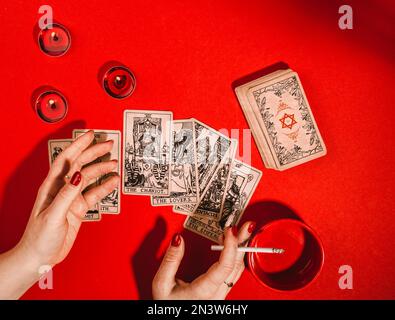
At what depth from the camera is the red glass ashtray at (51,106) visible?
4.91ft

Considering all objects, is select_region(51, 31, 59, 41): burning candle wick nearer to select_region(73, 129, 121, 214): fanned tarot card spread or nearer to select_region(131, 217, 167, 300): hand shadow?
select_region(73, 129, 121, 214): fanned tarot card spread

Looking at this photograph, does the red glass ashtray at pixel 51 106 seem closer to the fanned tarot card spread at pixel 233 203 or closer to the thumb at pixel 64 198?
the thumb at pixel 64 198

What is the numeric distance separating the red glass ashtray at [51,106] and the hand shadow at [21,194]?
11 cm

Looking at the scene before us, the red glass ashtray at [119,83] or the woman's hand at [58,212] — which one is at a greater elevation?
the red glass ashtray at [119,83]

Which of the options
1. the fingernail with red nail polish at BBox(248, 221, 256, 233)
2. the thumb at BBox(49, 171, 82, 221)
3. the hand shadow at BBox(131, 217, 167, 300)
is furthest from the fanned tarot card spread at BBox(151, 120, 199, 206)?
the thumb at BBox(49, 171, 82, 221)

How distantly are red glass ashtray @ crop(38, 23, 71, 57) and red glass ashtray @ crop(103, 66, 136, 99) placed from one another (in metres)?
0.20

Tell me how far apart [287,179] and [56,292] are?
108cm

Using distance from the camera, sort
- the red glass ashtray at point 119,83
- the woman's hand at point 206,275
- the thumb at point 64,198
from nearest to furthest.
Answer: the thumb at point 64,198
the woman's hand at point 206,275
the red glass ashtray at point 119,83

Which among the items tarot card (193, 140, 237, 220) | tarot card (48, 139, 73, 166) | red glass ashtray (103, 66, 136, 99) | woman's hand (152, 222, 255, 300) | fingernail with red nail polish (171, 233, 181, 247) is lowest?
woman's hand (152, 222, 255, 300)

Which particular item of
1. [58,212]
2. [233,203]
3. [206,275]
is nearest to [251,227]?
[233,203]

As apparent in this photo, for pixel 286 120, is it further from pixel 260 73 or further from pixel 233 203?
pixel 233 203

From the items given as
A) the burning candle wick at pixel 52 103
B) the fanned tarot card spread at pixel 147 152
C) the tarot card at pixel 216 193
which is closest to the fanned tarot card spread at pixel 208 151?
the tarot card at pixel 216 193

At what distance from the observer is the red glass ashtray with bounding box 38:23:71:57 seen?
4.85 ft

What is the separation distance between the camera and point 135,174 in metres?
1.51
